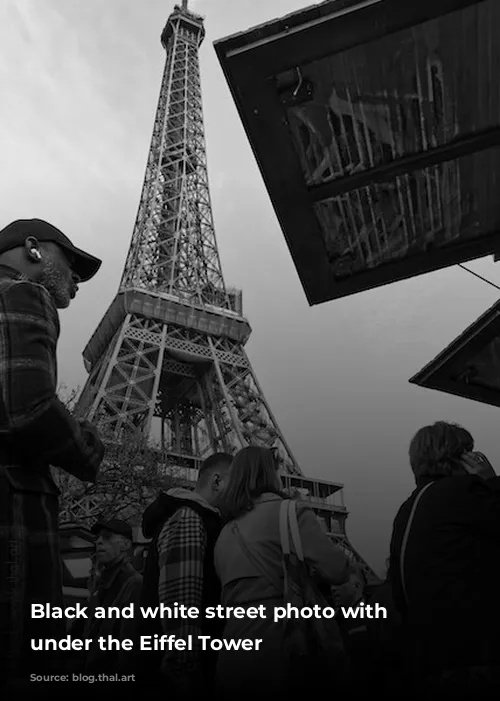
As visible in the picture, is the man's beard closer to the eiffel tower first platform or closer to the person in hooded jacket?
the person in hooded jacket

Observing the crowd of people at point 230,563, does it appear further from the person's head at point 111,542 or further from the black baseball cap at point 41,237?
the person's head at point 111,542

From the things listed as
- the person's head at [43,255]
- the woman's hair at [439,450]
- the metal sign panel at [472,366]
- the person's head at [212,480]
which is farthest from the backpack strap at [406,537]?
the metal sign panel at [472,366]

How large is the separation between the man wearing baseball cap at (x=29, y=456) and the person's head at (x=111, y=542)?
223 cm

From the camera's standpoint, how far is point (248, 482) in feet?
9.12

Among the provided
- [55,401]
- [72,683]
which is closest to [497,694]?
[72,683]

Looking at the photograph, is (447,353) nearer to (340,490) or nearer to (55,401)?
(55,401)

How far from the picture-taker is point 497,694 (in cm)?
190

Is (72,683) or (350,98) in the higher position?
(350,98)

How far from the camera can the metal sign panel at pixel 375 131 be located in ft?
8.26

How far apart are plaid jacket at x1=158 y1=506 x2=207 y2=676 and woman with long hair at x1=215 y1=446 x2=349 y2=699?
132 mm

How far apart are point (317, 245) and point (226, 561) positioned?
1.94 m

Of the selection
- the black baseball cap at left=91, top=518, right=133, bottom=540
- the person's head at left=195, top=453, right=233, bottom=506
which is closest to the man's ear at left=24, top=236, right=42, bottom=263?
the person's head at left=195, top=453, right=233, bottom=506

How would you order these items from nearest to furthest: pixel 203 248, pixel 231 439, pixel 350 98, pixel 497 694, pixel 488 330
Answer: pixel 497 694, pixel 350 98, pixel 488 330, pixel 231 439, pixel 203 248

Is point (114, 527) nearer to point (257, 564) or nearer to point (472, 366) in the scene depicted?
point (257, 564)
